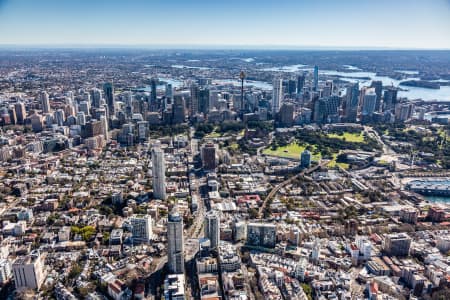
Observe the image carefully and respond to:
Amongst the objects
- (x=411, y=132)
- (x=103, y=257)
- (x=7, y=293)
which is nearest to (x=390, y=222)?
(x=103, y=257)

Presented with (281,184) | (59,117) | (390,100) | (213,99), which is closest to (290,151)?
(281,184)

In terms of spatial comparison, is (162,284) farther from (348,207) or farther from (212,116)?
(212,116)

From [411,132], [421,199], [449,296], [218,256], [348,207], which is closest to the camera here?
[449,296]

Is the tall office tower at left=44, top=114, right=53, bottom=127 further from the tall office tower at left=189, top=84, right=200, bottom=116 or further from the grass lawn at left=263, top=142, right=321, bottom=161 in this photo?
the grass lawn at left=263, top=142, right=321, bottom=161

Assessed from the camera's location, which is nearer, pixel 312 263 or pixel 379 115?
pixel 312 263

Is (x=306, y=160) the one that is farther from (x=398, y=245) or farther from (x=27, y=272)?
(x=27, y=272)

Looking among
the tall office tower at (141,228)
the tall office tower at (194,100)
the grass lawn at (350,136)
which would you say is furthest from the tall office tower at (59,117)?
the grass lawn at (350,136)

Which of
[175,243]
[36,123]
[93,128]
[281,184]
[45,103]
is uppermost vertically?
[45,103]
